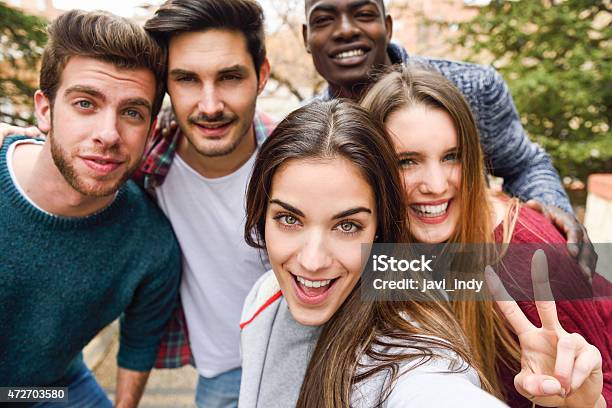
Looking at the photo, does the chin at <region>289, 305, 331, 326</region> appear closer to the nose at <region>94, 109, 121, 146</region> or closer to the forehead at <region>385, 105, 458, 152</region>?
the forehead at <region>385, 105, 458, 152</region>

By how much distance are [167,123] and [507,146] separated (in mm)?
1855

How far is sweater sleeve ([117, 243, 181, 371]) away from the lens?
242 cm

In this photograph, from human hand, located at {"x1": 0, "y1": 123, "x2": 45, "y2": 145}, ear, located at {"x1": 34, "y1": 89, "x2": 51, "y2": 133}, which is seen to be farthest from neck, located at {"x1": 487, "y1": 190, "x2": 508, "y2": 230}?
human hand, located at {"x1": 0, "y1": 123, "x2": 45, "y2": 145}

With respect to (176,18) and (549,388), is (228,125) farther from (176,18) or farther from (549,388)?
(549,388)

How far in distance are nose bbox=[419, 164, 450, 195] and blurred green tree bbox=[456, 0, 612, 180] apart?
16.7 ft

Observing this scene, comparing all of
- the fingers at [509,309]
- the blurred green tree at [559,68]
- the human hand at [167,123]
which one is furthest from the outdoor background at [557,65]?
the fingers at [509,309]

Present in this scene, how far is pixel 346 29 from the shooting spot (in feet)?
8.82

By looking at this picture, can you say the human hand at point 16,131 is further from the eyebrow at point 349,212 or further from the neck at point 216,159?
the eyebrow at point 349,212

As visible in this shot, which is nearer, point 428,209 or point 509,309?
point 509,309

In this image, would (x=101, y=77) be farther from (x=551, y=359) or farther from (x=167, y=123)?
(x=551, y=359)

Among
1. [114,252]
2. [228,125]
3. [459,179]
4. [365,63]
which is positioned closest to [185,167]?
[228,125]

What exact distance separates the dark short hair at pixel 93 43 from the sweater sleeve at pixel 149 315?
0.91 meters

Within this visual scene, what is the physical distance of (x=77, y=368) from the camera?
2.59 meters

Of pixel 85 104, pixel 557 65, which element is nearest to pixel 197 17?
pixel 85 104
